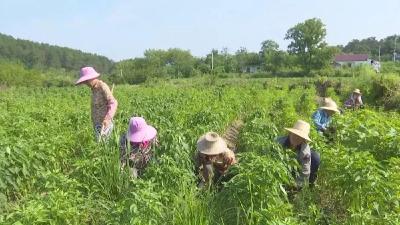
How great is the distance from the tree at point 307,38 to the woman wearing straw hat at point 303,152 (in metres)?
63.1

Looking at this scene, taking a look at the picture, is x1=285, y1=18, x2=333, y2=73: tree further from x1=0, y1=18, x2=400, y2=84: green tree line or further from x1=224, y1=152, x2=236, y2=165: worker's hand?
x1=224, y1=152, x2=236, y2=165: worker's hand

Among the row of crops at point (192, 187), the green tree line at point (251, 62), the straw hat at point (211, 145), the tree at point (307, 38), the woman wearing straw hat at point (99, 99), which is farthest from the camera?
the tree at point (307, 38)

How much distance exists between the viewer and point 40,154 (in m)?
6.17

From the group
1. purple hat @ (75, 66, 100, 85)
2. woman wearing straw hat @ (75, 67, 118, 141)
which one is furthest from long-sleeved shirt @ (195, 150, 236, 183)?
purple hat @ (75, 66, 100, 85)

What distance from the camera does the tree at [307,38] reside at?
68688mm

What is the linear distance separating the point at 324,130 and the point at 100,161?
13.9 feet

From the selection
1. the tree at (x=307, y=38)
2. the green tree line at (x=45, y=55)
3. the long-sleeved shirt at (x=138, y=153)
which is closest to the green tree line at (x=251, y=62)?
the tree at (x=307, y=38)

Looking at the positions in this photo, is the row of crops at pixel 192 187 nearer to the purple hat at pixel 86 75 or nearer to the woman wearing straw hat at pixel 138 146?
the woman wearing straw hat at pixel 138 146

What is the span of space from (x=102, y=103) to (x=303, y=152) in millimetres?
3087

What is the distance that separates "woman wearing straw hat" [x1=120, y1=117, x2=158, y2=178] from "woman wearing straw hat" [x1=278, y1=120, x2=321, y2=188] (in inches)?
61.2

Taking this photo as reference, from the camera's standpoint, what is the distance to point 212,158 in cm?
529

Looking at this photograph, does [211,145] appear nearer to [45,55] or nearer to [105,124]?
[105,124]

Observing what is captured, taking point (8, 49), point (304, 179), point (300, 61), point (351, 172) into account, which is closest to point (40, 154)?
point (304, 179)

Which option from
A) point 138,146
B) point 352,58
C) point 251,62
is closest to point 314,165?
point 138,146
